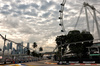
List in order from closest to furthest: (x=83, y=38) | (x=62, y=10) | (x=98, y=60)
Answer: (x=98, y=60) < (x=83, y=38) < (x=62, y=10)

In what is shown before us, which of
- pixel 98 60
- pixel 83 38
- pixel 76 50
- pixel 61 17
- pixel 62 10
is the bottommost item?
pixel 98 60

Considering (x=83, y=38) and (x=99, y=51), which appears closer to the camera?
(x=99, y=51)

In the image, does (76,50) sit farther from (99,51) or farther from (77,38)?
(99,51)

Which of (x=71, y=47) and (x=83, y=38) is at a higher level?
(x=83, y=38)

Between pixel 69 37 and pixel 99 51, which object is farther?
pixel 69 37

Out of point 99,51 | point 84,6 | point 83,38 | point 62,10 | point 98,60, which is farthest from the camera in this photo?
point 62,10

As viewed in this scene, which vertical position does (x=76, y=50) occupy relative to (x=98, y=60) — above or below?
above

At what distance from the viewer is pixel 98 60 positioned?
134 ft

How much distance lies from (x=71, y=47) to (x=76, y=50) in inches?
141

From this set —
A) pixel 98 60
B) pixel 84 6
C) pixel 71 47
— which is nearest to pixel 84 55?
pixel 71 47

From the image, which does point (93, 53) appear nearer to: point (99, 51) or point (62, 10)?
point (99, 51)

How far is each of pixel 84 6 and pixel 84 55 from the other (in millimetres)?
30463

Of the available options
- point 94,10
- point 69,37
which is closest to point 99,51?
point 69,37

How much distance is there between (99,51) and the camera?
57.2m
